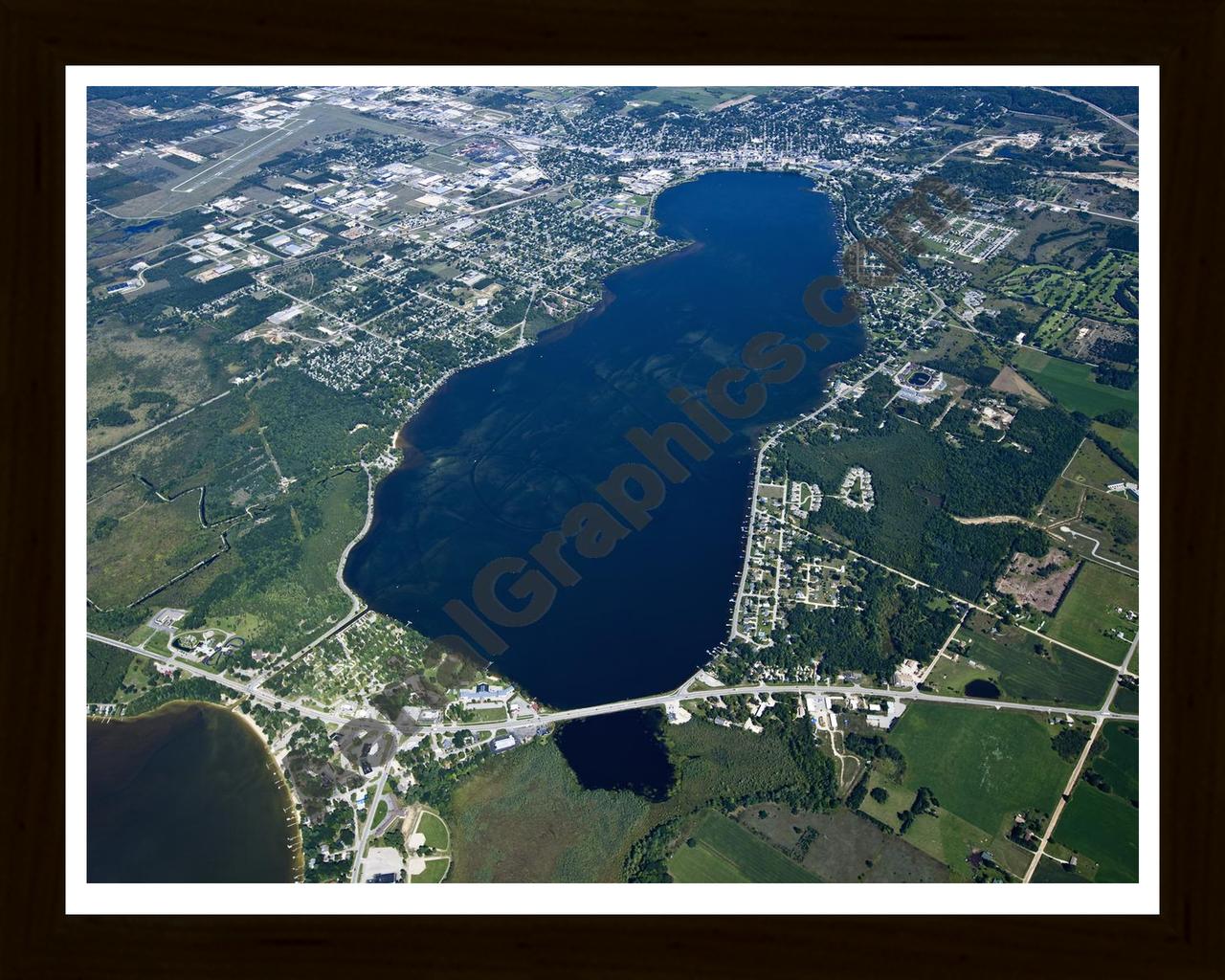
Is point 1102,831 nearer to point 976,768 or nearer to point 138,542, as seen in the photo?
point 976,768

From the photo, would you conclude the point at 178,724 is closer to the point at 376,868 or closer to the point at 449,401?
the point at 376,868

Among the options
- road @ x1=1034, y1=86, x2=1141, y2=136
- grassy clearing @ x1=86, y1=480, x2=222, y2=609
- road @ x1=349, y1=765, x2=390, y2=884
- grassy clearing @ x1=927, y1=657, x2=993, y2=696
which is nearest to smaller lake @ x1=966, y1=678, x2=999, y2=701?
grassy clearing @ x1=927, y1=657, x2=993, y2=696

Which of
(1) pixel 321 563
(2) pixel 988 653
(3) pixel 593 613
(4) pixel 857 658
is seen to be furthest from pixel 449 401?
(2) pixel 988 653

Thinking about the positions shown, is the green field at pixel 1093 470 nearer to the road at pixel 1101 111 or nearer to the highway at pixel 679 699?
the highway at pixel 679 699

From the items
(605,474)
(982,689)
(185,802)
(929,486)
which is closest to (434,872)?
(185,802)

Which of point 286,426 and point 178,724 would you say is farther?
point 286,426

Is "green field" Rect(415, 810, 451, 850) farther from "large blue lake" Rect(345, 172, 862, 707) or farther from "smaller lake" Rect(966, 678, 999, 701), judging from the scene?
"smaller lake" Rect(966, 678, 999, 701)
